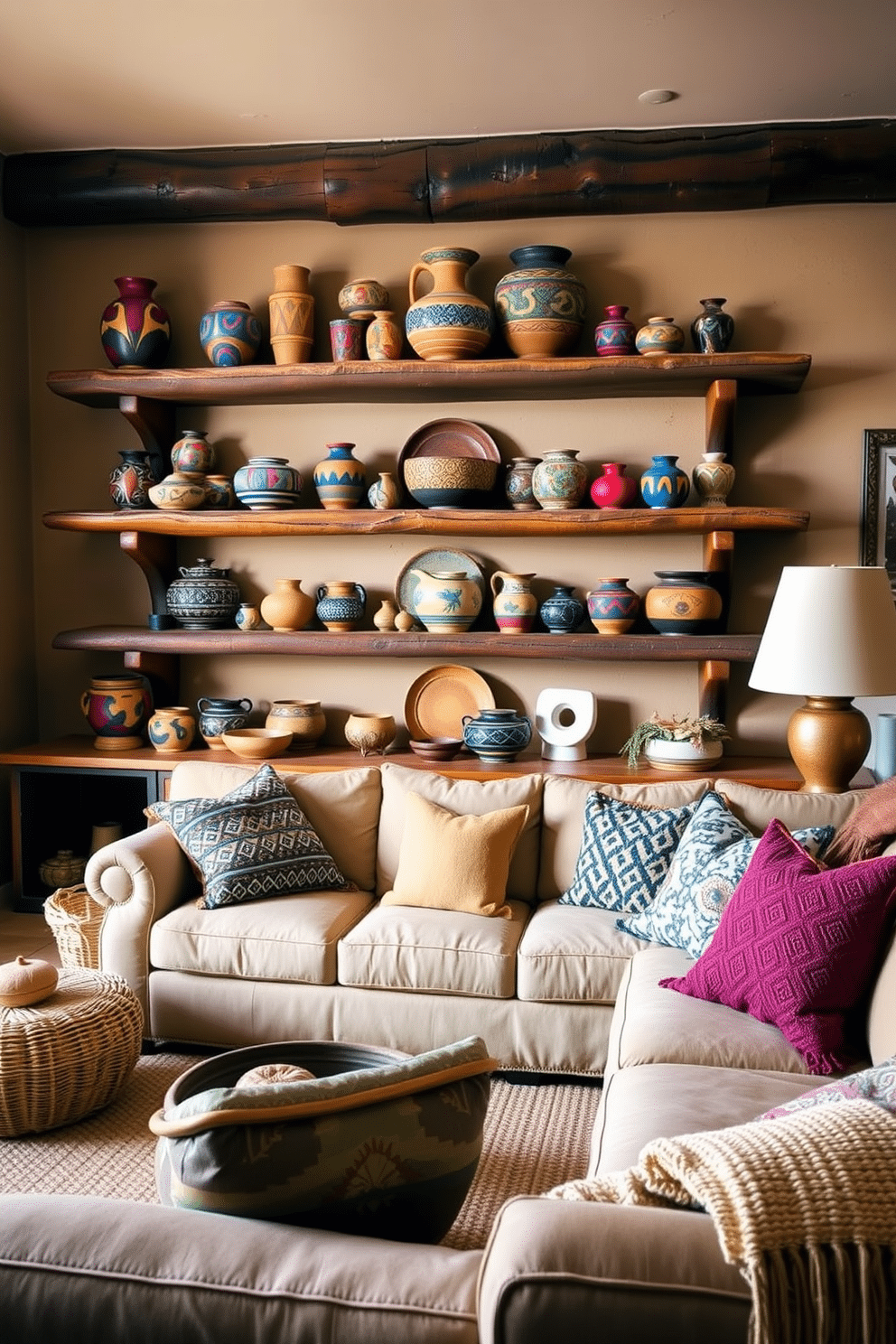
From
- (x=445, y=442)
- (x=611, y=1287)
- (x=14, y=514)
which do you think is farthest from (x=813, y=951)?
(x=14, y=514)

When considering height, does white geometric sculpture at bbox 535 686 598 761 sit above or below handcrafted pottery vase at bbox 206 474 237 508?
below

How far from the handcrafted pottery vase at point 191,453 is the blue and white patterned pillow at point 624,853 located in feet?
6.52

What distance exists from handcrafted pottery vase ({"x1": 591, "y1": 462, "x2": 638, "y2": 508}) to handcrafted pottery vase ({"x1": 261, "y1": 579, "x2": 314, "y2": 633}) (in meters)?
1.11

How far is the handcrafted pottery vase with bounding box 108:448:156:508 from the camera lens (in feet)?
13.6

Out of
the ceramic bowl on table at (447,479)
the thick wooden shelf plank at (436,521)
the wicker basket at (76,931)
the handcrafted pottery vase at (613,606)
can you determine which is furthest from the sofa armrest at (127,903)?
the handcrafted pottery vase at (613,606)

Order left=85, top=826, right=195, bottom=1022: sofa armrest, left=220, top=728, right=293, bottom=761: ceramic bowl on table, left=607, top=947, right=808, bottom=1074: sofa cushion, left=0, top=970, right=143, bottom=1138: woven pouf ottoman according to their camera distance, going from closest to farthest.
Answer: left=607, top=947, right=808, bottom=1074: sofa cushion < left=0, top=970, right=143, bottom=1138: woven pouf ottoman < left=85, top=826, right=195, bottom=1022: sofa armrest < left=220, top=728, right=293, bottom=761: ceramic bowl on table

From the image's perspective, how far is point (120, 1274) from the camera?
1062 millimetres

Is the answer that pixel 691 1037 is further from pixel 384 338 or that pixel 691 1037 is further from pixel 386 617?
pixel 384 338

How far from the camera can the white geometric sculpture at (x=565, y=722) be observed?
3.97 meters

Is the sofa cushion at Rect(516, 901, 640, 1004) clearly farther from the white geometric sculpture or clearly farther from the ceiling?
the ceiling

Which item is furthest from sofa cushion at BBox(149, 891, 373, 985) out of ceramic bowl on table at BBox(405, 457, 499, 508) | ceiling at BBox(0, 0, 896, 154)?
ceiling at BBox(0, 0, 896, 154)

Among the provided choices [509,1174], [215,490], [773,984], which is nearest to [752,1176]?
[773,984]

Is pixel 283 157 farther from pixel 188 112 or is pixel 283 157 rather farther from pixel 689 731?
pixel 689 731

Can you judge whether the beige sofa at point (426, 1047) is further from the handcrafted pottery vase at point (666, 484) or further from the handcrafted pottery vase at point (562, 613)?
the handcrafted pottery vase at point (666, 484)
